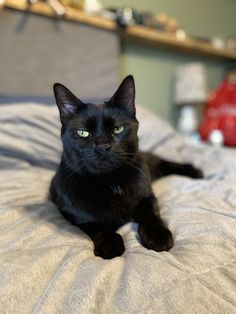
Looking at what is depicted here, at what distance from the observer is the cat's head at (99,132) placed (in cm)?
79

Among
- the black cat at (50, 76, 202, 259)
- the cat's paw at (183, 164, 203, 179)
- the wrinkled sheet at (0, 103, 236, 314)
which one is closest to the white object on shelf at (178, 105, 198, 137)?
the cat's paw at (183, 164, 203, 179)

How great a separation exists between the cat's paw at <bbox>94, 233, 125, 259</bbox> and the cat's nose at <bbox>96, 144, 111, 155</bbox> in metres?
0.22

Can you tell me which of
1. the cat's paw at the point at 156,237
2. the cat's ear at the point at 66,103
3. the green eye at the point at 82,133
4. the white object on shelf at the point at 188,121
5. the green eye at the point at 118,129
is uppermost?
the cat's ear at the point at 66,103

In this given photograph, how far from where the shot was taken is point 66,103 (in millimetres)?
884

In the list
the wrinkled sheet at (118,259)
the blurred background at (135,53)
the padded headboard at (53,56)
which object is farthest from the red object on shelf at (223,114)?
the wrinkled sheet at (118,259)

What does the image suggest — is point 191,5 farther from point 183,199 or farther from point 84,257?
point 84,257

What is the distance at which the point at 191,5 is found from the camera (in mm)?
2529

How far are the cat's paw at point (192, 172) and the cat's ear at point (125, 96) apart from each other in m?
0.58

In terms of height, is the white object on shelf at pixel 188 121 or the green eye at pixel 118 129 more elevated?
the green eye at pixel 118 129

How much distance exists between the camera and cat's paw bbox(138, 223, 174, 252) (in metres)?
0.72

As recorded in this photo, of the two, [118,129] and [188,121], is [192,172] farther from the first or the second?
[188,121]

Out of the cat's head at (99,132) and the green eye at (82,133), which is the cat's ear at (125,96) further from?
the green eye at (82,133)

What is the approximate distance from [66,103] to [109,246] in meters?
0.43

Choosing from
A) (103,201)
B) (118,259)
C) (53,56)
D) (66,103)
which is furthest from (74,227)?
(53,56)
